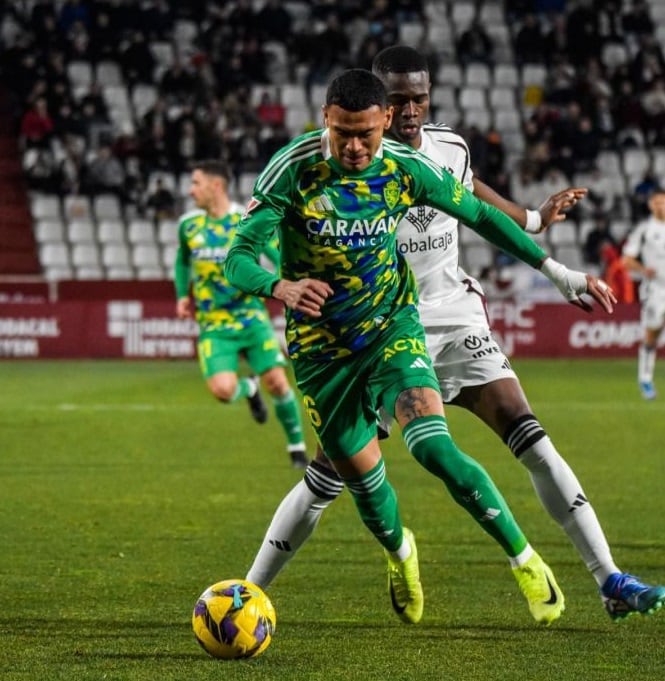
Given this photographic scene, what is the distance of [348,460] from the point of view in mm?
5871

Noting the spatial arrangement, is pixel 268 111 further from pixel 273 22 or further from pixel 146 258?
pixel 146 258

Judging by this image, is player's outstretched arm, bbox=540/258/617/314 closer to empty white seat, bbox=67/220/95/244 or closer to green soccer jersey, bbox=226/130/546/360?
green soccer jersey, bbox=226/130/546/360

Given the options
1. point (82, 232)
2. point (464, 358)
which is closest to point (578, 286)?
point (464, 358)

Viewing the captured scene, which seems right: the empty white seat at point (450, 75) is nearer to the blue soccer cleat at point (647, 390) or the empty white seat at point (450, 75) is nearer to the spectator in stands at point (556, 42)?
the spectator in stands at point (556, 42)

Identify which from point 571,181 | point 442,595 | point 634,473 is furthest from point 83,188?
point 442,595

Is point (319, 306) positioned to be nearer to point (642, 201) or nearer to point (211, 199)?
point (211, 199)

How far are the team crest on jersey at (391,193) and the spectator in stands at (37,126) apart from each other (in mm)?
22350

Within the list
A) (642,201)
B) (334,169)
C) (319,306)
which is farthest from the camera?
(642,201)

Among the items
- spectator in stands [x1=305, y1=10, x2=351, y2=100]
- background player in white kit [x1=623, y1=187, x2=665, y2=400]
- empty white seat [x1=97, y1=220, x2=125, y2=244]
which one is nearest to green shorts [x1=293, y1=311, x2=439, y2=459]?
background player in white kit [x1=623, y1=187, x2=665, y2=400]

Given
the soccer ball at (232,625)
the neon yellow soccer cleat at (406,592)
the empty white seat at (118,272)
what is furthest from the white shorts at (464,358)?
the empty white seat at (118,272)

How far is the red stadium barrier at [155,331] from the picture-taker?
2416 centimetres

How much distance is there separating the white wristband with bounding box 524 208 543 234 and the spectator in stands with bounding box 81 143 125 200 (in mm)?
20945

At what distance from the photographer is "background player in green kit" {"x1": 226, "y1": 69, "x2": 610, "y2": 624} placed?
571 cm

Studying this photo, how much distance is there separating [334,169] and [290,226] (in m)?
0.28
